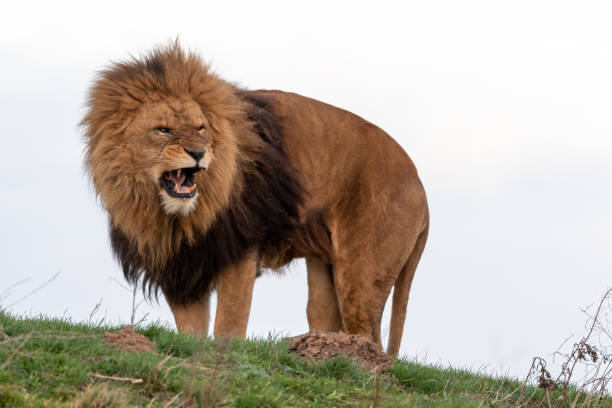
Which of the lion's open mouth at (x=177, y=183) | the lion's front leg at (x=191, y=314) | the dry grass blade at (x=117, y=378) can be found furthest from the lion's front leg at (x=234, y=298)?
the dry grass blade at (x=117, y=378)

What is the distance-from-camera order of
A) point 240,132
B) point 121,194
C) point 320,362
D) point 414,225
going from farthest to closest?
point 414,225 → point 240,132 → point 121,194 → point 320,362

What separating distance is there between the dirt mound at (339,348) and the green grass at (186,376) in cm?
10

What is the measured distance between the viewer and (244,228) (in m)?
6.64

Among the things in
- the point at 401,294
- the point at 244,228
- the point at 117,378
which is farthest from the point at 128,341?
the point at 401,294

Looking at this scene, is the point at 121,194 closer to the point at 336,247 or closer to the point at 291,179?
the point at 291,179

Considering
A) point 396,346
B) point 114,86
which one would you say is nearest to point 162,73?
point 114,86

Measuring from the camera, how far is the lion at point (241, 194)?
614 cm

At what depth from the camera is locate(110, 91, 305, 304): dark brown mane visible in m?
6.54

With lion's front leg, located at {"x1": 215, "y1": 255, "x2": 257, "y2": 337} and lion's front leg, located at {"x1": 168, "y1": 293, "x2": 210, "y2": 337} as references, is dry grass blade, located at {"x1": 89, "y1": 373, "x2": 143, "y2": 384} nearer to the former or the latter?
lion's front leg, located at {"x1": 215, "y1": 255, "x2": 257, "y2": 337}

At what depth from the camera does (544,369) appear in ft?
22.6

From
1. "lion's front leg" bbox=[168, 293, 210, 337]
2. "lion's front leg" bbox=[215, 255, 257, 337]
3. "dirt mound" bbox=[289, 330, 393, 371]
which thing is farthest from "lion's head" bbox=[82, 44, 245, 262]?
"dirt mound" bbox=[289, 330, 393, 371]

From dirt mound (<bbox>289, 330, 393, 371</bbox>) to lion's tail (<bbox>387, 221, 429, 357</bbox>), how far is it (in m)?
1.76

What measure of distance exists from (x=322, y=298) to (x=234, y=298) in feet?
4.88

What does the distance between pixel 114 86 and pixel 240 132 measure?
974 millimetres
